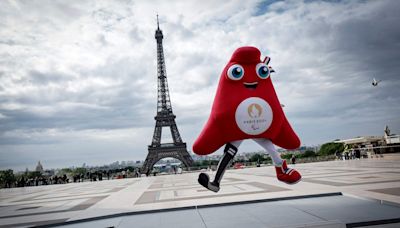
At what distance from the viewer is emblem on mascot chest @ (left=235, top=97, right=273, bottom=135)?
4.63m

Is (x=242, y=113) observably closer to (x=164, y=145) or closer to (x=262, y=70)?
(x=262, y=70)

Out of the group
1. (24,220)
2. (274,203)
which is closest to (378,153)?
(274,203)

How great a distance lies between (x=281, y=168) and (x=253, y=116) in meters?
1.14

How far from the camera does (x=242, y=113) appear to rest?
463 cm

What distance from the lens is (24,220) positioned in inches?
299

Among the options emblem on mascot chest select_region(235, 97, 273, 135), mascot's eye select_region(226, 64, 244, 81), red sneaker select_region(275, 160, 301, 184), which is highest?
mascot's eye select_region(226, 64, 244, 81)

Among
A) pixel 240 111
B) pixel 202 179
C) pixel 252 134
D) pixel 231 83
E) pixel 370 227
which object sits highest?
pixel 231 83

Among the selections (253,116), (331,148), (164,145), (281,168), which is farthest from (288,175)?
(331,148)

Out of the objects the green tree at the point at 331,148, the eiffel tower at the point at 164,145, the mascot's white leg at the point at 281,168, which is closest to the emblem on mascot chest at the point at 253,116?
the mascot's white leg at the point at 281,168

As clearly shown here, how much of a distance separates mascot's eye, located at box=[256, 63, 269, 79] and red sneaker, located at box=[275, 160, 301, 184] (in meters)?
1.54

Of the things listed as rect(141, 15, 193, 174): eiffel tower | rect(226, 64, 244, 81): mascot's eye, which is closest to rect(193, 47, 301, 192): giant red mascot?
rect(226, 64, 244, 81): mascot's eye

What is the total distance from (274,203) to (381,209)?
217 cm

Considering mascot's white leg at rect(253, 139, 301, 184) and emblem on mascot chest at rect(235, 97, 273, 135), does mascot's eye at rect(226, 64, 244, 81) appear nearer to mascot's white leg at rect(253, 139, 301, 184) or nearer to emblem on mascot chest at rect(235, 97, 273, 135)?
emblem on mascot chest at rect(235, 97, 273, 135)

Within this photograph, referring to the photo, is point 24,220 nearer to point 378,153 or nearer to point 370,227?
point 370,227
